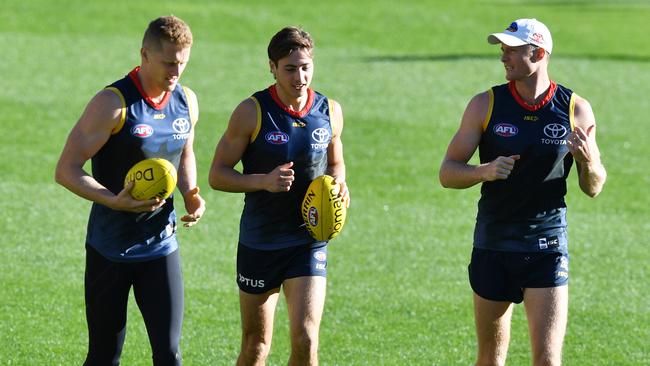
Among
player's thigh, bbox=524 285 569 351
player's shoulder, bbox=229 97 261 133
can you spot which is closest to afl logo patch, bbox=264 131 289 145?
player's shoulder, bbox=229 97 261 133

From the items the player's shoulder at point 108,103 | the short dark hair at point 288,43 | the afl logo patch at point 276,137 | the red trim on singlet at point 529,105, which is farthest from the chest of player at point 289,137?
the red trim on singlet at point 529,105

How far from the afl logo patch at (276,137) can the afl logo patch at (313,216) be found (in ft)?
1.64

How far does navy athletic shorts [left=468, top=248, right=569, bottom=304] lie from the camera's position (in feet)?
24.2

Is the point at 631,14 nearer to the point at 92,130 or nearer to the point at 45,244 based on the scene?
the point at 45,244

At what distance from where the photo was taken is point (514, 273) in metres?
7.44

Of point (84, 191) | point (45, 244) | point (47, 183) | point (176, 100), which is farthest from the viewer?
point (47, 183)

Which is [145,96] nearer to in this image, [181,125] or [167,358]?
[181,125]

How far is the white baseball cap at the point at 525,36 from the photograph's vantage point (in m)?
7.32

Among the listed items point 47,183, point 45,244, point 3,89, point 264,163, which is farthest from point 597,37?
point 264,163

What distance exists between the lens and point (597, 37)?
91.9 feet

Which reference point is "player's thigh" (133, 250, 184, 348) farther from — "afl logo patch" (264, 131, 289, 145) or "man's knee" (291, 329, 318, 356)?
"afl logo patch" (264, 131, 289, 145)

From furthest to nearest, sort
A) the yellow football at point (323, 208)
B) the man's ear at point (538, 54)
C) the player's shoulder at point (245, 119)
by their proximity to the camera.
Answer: the player's shoulder at point (245, 119) → the man's ear at point (538, 54) → the yellow football at point (323, 208)

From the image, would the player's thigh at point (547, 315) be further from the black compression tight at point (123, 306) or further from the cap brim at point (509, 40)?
the black compression tight at point (123, 306)

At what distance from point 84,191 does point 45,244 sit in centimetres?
578
